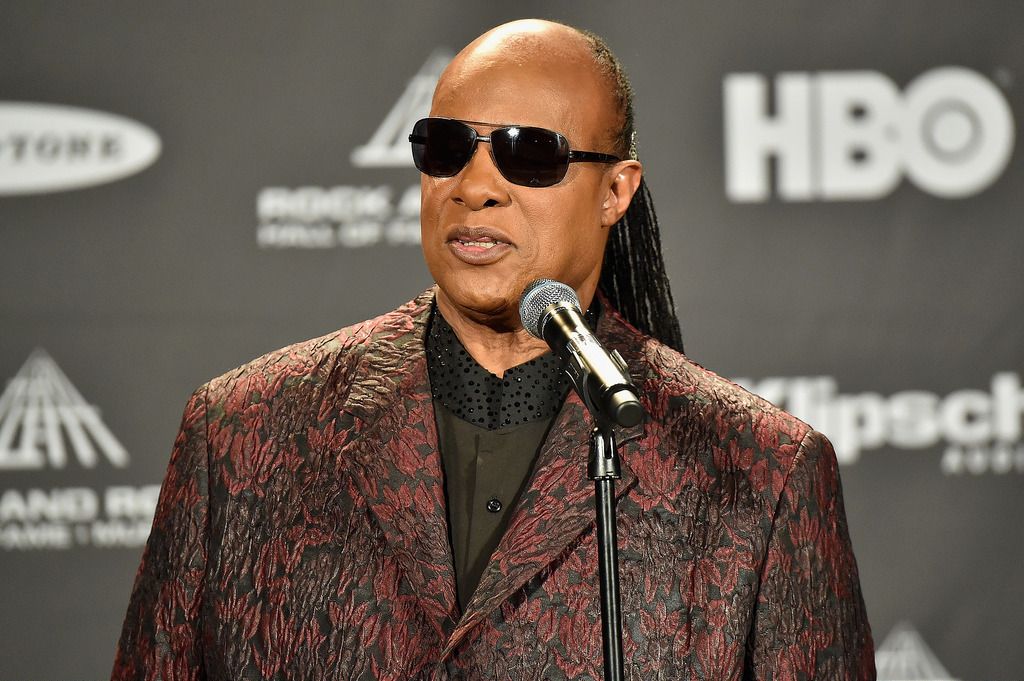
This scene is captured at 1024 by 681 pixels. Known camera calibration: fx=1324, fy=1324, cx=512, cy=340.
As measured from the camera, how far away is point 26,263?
3275mm

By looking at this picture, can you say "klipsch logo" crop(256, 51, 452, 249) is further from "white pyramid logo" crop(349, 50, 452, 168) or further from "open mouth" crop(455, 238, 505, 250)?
"open mouth" crop(455, 238, 505, 250)

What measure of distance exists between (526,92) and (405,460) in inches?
21.2

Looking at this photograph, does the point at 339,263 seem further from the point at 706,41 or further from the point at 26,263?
the point at 706,41

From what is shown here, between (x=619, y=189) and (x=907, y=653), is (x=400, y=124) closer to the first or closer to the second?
(x=619, y=189)

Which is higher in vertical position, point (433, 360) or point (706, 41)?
point (706, 41)

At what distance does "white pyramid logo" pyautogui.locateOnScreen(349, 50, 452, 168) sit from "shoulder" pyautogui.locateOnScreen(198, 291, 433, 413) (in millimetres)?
1305

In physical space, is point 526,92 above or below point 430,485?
above

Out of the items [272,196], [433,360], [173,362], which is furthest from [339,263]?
[433,360]

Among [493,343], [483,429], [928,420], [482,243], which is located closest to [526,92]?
[482,243]

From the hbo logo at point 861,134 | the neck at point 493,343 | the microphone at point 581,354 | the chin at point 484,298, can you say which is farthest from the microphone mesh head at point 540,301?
the hbo logo at point 861,134

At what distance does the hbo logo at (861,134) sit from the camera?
3277 millimetres

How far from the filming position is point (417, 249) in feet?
10.9

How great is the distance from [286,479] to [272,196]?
5.19ft

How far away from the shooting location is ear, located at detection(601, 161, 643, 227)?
1.98m
